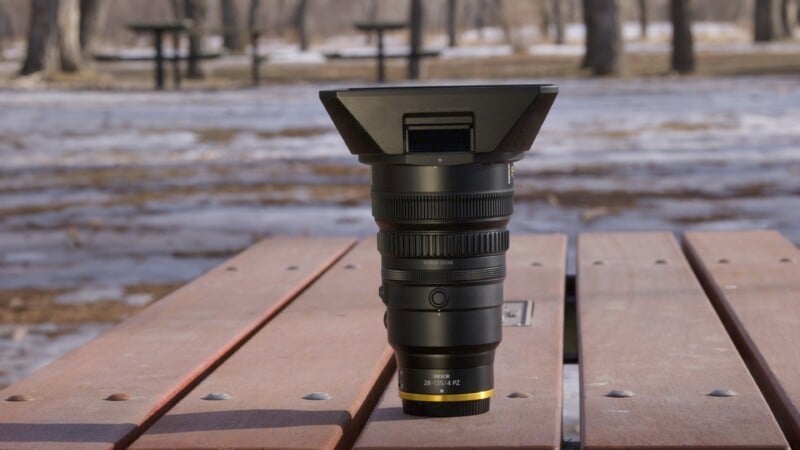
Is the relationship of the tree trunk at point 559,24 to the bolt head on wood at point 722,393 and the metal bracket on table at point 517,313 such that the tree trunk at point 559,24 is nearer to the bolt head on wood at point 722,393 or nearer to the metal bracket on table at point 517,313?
the metal bracket on table at point 517,313

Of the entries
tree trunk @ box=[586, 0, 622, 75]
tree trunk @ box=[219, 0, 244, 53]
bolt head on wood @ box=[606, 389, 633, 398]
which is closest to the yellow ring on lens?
bolt head on wood @ box=[606, 389, 633, 398]

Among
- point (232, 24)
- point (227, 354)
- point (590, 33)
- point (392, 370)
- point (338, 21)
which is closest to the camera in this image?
point (392, 370)

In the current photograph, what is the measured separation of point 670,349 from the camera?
2.56 m

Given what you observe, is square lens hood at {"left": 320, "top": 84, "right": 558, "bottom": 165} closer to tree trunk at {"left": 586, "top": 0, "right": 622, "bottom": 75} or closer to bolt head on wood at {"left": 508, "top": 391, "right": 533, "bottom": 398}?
bolt head on wood at {"left": 508, "top": 391, "right": 533, "bottom": 398}

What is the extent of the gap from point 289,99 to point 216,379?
1694 cm

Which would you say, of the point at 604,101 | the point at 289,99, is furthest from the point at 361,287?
the point at 289,99

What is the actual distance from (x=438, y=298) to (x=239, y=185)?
Result: 8054 mm

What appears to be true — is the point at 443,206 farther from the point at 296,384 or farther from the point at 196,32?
the point at 196,32

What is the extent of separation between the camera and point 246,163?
38.1ft

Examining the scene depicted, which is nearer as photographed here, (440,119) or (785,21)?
(440,119)

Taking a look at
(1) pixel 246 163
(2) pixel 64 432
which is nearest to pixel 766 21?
(1) pixel 246 163

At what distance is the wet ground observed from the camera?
6.17m

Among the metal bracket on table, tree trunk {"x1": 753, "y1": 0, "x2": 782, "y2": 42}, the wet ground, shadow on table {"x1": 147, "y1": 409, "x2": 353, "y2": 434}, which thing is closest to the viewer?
shadow on table {"x1": 147, "y1": 409, "x2": 353, "y2": 434}

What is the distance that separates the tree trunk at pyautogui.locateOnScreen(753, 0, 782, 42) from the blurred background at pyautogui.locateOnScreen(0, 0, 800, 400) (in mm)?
9414
